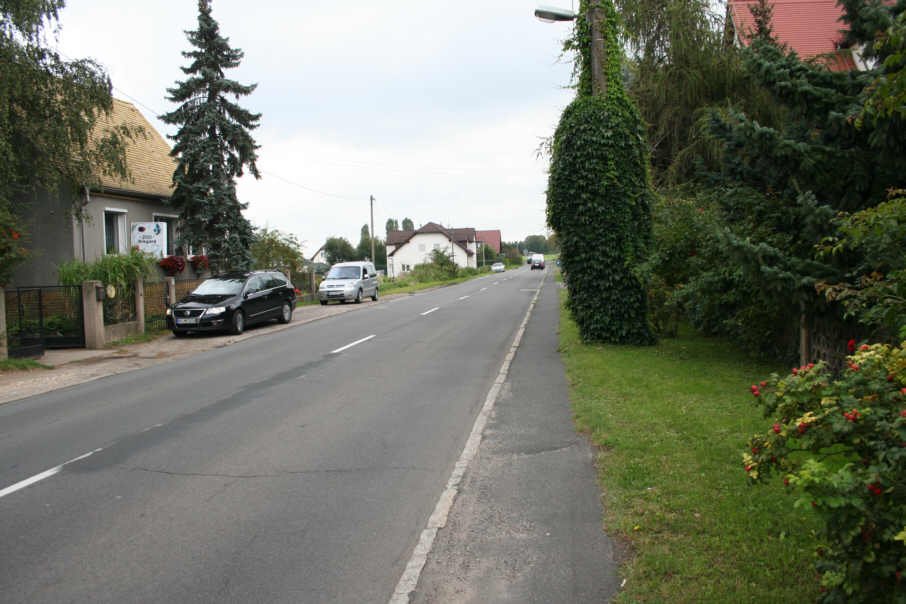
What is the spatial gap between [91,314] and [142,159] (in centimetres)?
1147

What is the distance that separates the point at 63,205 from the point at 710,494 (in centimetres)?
2097

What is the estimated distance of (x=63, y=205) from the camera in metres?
19.8

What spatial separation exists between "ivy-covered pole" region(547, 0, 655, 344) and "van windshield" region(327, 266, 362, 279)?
19.8 metres

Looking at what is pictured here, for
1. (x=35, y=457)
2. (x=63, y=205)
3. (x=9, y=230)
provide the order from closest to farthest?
(x=35, y=457), (x=9, y=230), (x=63, y=205)

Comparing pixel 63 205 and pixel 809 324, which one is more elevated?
pixel 63 205

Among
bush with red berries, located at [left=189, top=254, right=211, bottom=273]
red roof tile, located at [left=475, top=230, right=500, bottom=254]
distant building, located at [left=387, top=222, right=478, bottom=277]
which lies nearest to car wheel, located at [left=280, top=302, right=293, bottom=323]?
bush with red berries, located at [left=189, top=254, right=211, bottom=273]

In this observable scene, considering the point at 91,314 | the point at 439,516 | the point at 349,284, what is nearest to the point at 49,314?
the point at 91,314

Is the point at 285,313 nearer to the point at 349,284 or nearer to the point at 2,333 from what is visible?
the point at 349,284

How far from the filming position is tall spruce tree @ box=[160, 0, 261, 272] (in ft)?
74.6

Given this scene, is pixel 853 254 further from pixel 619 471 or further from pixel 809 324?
pixel 619 471

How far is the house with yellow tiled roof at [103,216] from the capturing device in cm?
1944

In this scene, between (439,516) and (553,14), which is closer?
(439,516)

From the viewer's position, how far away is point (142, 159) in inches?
997

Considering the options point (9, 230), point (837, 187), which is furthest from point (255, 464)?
point (9, 230)
